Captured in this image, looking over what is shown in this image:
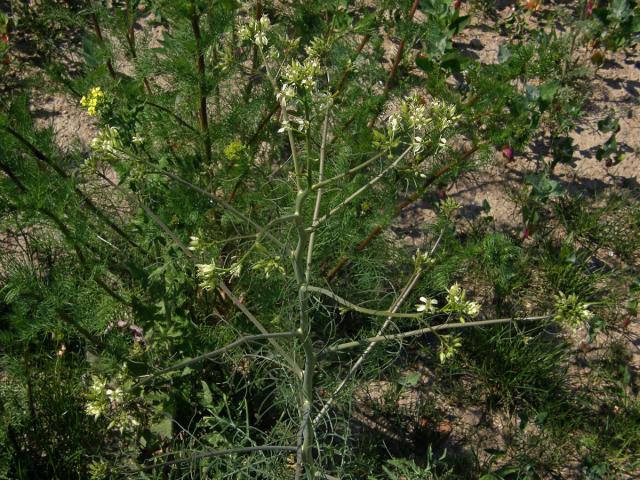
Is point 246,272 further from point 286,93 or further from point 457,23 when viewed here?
point 457,23

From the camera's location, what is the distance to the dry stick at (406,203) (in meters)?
2.74

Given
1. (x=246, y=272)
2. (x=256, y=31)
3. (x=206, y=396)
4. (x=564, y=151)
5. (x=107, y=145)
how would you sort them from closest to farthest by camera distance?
(x=107, y=145)
(x=256, y=31)
(x=206, y=396)
(x=246, y=272)
(x=564, y=151)

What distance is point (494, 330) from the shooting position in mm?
3229

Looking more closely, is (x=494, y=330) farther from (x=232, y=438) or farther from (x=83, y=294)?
(x=83, y=294)

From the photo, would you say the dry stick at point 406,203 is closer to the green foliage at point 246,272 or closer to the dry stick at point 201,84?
the green foliage at point 246,272

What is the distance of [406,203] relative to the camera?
290 centimetres

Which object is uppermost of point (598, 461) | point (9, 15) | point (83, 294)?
point (9, 15)

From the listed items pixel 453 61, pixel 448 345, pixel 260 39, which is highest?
pixel 260 39

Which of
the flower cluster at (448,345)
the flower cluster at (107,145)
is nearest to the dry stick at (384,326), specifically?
the flower cluster at (448,345)

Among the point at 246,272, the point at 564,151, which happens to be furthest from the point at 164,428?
the point at 564,151

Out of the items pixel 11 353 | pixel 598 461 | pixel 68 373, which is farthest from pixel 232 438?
pixel 598 461

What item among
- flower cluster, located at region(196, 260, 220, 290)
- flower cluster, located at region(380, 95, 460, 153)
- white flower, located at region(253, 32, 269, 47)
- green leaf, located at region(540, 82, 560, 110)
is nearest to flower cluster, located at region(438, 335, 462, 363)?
flower cluster, located at region(380, 95, 460, 153)

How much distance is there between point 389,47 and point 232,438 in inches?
110

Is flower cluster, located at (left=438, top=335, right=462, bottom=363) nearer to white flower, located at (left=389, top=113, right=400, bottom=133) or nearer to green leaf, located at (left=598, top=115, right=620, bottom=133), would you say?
white flower, located at (left=389, top=113, right=400, bottom=133)
